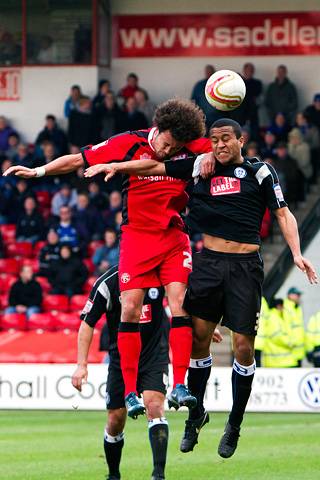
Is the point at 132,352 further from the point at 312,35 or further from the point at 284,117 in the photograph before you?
the point at 312,35

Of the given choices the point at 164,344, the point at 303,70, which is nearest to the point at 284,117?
the point at 303,70

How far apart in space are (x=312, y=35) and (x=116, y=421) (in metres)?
17.5

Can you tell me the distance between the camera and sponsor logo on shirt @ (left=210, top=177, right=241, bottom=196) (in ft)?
34.3

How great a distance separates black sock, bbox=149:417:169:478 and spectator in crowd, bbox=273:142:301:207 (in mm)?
13642

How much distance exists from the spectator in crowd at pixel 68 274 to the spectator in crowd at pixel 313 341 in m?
4.20

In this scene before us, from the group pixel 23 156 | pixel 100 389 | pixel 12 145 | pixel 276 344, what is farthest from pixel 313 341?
pixel 12 145

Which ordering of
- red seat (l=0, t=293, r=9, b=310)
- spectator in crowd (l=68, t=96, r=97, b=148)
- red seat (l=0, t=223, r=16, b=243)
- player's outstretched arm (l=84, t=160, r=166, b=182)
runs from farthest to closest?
spectator in crowd (l=68, t=96, r=97, b=148) → red seat (l=0, t=223, r=16, b=243) → red seat (l=0, t=293, r=9, b=310) → player's outstretched arm (l=84, t=160, r=166, b=182)

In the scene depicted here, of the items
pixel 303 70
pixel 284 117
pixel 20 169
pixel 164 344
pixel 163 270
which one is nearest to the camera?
pixel 20 169

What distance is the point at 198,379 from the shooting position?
10.9m

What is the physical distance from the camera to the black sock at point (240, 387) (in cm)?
1080

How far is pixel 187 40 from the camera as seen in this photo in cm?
2805

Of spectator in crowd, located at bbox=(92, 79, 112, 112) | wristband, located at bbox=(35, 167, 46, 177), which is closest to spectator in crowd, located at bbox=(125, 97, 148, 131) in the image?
spectator in crowd, located at bbox=(92, 79, 112, 112)

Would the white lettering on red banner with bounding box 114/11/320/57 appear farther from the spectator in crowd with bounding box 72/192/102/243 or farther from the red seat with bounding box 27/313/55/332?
the red seat with bounding box 27/313/55/332

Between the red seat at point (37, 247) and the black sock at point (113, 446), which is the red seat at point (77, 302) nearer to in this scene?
the red seat at point (37, 247)
